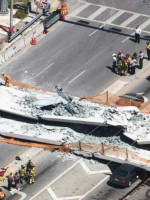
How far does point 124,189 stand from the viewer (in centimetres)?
6531

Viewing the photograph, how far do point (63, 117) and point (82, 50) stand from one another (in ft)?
37.7

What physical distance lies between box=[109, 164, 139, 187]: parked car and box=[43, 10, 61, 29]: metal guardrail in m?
21.6

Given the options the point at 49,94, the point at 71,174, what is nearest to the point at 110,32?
the point at 49,94

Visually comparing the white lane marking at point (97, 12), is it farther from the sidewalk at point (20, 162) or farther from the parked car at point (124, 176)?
the parked car at point (124, 176)

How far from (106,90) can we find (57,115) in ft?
19.4

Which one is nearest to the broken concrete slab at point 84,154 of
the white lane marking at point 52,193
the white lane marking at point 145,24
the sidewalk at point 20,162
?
the sidewalk at point 20,162

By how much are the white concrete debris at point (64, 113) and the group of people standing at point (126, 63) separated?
6226 mm

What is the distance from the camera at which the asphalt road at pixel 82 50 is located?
254 feet

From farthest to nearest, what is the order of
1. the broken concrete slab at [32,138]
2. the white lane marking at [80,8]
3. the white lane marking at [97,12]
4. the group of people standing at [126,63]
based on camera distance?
the white lane marking at [80,8] → the white lane marking at [97,12] → the group of people standing at [126,63] → the broken concrete slab at [32,138]

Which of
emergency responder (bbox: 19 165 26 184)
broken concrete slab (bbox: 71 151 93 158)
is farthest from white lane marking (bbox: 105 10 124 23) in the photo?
emergency responder (bbox: 19 165 26 184)

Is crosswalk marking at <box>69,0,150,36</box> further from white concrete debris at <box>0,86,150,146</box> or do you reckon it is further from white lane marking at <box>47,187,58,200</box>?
white lane marking at <box>47,187,58,200</box>

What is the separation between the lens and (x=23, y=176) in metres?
66.5

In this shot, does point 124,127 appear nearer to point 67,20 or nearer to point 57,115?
point 57,115

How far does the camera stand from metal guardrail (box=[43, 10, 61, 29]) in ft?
274
